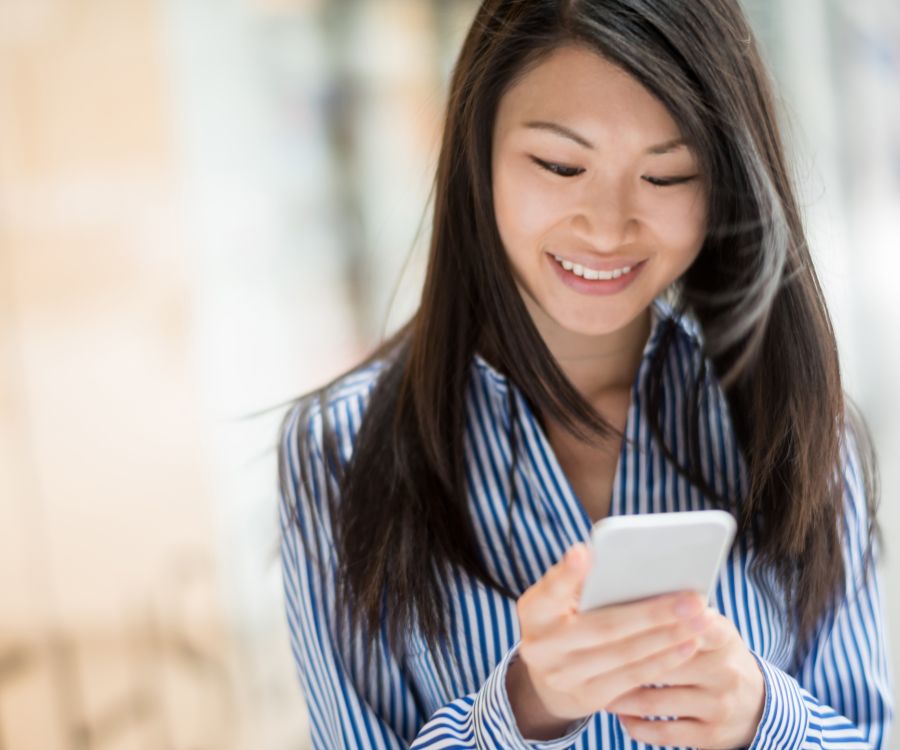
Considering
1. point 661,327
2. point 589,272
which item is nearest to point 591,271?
point 589,272

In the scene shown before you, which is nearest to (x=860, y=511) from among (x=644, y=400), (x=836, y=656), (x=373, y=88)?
(x=836, y=656)

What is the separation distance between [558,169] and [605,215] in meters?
0.07

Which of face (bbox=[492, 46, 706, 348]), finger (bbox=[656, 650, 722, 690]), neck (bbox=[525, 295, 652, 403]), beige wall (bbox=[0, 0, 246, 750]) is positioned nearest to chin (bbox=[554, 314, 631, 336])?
face (bbox=[492, 46, 706, 348])

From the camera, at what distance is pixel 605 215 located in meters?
0.99

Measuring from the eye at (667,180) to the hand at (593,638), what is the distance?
41cm

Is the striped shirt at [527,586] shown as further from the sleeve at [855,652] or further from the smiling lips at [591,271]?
the smiling lips at [591,271]

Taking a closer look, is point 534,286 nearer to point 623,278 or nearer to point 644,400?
point 623,278

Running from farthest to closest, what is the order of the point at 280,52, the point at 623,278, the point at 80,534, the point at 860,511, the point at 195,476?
→ the point at 280,52, the point at 195,476, the point at 80,534, the point at 860,511, the point at 623,278

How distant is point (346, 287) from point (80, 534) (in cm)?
151

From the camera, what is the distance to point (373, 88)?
3541 millimetres

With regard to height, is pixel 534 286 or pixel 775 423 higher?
pixel 534 286

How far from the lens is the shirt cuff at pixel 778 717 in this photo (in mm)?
928

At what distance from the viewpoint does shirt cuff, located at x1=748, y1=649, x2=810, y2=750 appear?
93 centimetres

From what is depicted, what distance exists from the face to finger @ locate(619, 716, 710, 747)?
1.20 ft
